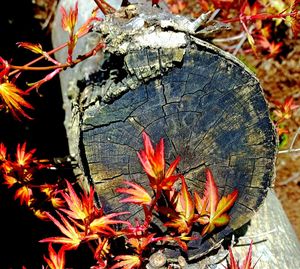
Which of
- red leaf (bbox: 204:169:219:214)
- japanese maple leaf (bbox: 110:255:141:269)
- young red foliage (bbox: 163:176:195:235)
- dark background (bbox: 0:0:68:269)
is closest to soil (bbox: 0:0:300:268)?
dark background (bbox: 0:0:68:269)

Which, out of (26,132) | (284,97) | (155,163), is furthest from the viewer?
(284,97)

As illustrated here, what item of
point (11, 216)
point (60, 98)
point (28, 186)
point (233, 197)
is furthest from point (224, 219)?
point (60, 98)

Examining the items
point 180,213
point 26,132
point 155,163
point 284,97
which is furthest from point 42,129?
point 155,163

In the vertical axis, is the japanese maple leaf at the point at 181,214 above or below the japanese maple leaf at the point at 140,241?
above

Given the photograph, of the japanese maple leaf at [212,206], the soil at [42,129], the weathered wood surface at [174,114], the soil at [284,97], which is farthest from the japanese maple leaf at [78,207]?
the soil at [284,97]

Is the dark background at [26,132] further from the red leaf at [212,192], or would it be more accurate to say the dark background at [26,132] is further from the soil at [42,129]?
the red leaf at [212,192]

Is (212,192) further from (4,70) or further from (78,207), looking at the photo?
(4,70)
